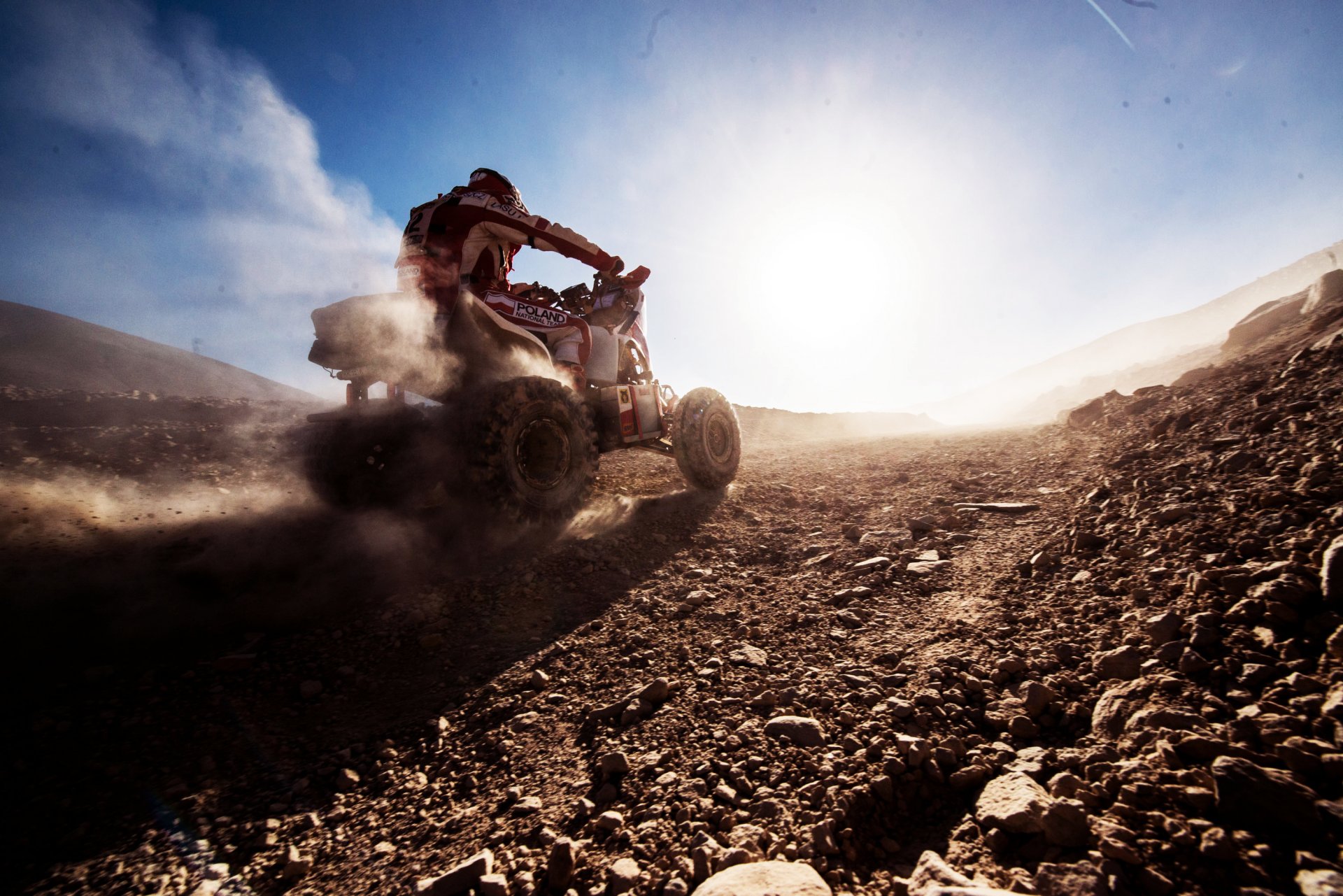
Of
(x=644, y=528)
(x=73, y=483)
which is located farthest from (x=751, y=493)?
(x=73, y=483)

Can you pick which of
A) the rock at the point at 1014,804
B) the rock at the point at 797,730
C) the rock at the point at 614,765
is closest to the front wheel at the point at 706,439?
the rock at the point at 797,730

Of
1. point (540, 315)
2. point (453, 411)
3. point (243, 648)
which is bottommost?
point (243, 648)

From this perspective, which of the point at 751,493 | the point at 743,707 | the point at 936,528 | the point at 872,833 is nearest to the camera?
the point at 872,833

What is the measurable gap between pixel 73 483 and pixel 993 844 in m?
5.68

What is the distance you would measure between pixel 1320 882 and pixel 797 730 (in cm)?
113

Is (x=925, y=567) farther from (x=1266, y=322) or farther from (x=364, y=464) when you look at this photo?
(x=1266, y=322)

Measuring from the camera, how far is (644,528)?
14.8 feet

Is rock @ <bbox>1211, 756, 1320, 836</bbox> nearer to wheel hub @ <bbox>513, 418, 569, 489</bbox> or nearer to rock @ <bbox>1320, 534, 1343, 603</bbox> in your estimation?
rock @ <bbox>1320, 534, 1343, 603</bbox>

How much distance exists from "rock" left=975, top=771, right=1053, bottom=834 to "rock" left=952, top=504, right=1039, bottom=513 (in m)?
2.97

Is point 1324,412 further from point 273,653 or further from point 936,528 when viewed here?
point 273,653

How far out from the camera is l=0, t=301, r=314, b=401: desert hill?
1809 cm

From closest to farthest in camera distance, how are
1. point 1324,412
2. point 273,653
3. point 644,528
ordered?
1. point 273,653
2. point 1324,412
3. point 644,528

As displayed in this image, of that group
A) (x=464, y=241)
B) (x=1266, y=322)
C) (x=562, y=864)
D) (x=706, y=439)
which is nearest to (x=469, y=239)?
(x=464, y=241)

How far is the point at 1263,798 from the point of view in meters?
1.07
